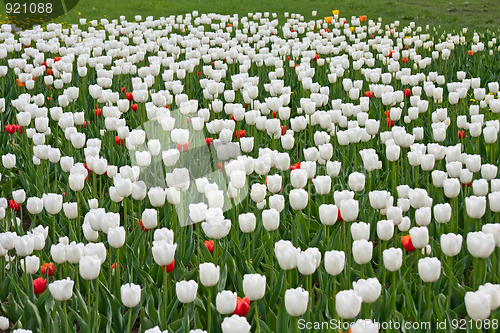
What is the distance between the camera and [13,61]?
27.8 ft

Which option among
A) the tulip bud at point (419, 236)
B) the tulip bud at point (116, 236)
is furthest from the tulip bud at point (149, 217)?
the tulip bud at point (419, 236)

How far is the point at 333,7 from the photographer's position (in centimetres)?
1755

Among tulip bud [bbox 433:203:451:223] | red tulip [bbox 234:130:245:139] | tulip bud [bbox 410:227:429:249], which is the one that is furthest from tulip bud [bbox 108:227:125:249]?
red tulip [bbox 234:130:245:139]

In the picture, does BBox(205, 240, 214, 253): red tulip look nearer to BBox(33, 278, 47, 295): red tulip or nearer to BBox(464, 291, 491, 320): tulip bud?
BBox(33, 278, 47, 295): red tulip

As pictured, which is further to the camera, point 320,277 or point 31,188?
point 31,188

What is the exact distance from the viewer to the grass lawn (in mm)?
15508

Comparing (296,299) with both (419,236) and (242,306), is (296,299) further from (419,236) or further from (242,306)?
(419,236)

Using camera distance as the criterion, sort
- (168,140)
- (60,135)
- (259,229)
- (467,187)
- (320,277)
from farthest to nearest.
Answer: (60,135), (168,140), (467,187), (259,229), (320,277)

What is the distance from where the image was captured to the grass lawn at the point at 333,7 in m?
15.5

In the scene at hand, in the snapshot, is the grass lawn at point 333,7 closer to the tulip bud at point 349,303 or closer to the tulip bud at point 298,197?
the tulip bud at point 298,197

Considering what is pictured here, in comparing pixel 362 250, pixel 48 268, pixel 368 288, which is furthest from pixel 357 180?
pixel 48 268

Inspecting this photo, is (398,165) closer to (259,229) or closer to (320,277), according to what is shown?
(259,229)

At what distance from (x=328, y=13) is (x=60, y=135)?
414 inches

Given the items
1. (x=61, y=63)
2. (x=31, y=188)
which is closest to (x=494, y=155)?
(x=31, y=188)
